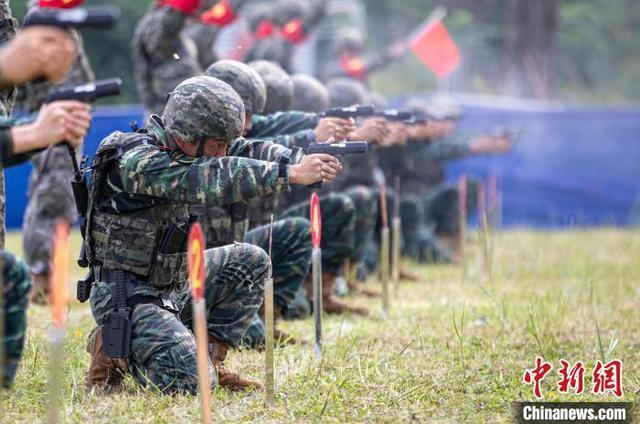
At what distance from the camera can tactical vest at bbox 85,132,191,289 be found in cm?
543

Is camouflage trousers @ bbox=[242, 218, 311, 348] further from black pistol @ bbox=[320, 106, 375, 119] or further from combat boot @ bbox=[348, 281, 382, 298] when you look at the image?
combat boot @ bbox=[348, 281, 382, 298]

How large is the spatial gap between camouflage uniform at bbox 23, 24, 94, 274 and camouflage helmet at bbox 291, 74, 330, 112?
165cm

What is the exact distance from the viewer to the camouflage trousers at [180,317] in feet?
17.8

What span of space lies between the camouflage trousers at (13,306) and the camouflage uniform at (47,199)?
4.48m

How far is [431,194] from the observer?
1322 centimetres

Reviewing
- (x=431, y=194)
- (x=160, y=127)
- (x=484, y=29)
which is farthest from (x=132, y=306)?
(x=484, y=29)

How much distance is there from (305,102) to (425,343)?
101 inches

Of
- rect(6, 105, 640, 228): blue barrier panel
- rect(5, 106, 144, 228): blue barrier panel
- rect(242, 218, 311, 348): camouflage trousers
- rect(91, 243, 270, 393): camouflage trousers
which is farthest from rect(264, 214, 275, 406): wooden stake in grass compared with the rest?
rect(6, 105, 640, 228): blue barrier panel

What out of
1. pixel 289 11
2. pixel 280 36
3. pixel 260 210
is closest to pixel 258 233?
pixel 260 210

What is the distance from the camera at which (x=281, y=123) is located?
293 inches

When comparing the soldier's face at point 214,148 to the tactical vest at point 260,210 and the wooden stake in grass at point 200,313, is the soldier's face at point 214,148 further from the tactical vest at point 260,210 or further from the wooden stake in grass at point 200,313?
the tactical vest at point 260,210

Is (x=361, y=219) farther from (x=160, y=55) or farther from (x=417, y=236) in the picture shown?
(x=417, y=236)

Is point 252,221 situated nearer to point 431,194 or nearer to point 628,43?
point 431,194

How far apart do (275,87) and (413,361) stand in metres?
2.45
